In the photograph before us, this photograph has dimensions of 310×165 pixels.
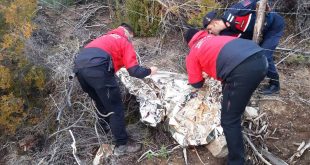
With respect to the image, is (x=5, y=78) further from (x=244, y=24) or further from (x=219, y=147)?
(x=244, y=24)

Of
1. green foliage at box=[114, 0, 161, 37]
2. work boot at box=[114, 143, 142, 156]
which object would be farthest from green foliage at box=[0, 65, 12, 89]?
green foliage at box=[114, 0, 161, 37]

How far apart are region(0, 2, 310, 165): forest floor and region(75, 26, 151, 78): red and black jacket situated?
0.85 m

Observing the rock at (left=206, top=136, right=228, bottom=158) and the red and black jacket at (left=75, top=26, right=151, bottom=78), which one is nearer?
the red and black jacket at (left=75, top=26, right=151, bottom=78)

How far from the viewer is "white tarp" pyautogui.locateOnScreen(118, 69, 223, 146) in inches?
153

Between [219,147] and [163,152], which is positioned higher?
[219,147]

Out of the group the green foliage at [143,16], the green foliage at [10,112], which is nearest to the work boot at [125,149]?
the green foliage at [10,112]

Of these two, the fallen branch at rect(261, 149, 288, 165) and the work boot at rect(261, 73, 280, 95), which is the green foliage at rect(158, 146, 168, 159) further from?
the work boot at rect(261, 73, 280, 95)

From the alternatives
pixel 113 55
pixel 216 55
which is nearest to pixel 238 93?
pixel 216 55

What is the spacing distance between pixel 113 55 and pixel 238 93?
1294 millimetres

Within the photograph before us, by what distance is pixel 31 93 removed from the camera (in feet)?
16.0

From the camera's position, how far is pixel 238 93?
127 inches

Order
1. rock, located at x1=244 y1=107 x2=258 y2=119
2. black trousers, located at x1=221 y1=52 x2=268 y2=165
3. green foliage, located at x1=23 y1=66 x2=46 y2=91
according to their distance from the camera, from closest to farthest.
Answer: black trousers, located at x1=221 y1=52 x2=268 y2=165 < rock, located at x1=244 y1=107 x2=258 y2=119 < green foliage, located at x1=23 y1=66 x2=46 y2=91

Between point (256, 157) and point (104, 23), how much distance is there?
135 inches

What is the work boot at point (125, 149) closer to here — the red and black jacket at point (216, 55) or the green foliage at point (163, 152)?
the green foliage at point (163, 152)
